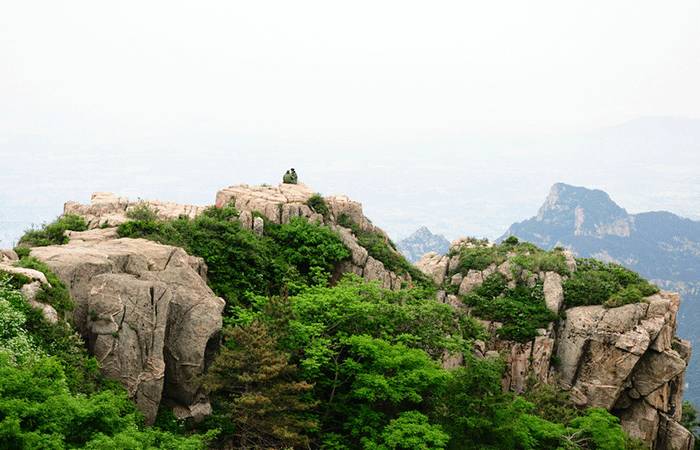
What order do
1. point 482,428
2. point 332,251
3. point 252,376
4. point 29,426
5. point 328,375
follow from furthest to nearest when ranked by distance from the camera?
point 332,251 < point 328,375 < point 482,428 < point 252,376 < point 29,426

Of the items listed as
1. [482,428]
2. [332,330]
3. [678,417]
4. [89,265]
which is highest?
[89,265]

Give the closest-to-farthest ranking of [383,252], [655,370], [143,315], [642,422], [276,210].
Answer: [143,315] → [642,422] → [655,370] → [276,210] → [383,252]

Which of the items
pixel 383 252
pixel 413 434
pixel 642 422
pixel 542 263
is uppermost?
pixel 383 252

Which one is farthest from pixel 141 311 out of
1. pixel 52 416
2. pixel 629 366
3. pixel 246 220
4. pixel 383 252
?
pixel 629 366

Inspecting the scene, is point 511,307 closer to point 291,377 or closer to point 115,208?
point 291,377

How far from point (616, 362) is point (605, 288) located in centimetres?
458

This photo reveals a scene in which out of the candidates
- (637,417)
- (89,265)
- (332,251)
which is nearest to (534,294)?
(637,417)

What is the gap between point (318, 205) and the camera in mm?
36688

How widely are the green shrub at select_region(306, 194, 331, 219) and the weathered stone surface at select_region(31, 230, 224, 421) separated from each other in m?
13.0

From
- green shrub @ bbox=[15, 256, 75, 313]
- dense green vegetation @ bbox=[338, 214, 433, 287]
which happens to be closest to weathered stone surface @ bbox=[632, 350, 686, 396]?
dense green vegetation @ bbox=[338, 214, 433, 287]

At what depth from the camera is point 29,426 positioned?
13.3 meters

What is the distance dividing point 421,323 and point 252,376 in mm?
9562

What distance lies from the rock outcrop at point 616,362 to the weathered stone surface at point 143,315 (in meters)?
16.1

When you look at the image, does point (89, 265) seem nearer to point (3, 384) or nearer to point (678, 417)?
point (3, 384)
